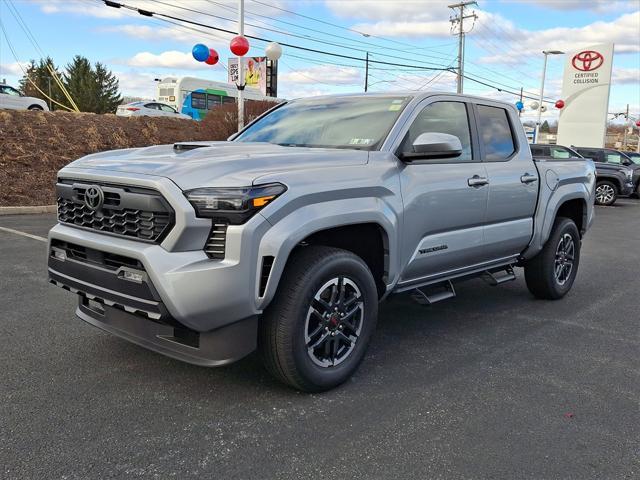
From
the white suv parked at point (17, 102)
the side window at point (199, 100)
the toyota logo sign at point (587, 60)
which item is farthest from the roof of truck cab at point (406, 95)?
the toyota logo sign at point (587, 60)

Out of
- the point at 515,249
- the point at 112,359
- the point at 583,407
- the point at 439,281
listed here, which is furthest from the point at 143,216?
the point at 515,249

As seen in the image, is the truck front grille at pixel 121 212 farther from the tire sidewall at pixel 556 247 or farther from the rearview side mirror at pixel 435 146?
the tire sidewall at pixel 556 247

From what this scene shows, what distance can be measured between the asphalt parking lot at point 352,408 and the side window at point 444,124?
1.53 meters

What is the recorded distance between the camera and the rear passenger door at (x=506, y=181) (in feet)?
15.5

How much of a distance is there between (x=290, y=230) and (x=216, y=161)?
585 millimetres

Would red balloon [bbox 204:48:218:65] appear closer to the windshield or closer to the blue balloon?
the blue balloon

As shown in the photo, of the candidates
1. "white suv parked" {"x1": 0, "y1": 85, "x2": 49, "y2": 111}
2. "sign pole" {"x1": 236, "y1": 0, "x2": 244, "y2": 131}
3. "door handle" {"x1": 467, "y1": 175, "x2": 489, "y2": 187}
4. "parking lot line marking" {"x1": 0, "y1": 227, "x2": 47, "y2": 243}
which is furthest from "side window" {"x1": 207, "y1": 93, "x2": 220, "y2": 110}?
"door handle" {"x1": 467, "y1": 175, "x2": 489, "y2": 187}

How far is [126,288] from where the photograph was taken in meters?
3.06

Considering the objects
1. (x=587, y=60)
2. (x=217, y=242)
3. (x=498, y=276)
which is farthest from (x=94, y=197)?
(x=587, y=60)

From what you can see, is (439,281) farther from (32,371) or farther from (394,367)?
(32,371)

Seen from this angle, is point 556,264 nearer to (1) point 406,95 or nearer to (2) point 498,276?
(2) point 498,276

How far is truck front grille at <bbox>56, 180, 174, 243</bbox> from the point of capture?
3.00 metres

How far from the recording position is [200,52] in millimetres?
15445

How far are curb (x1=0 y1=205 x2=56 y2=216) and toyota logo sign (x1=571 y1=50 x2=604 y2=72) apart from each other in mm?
31057
